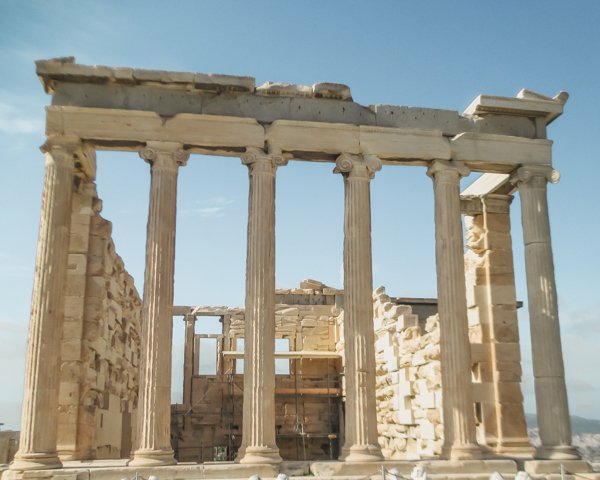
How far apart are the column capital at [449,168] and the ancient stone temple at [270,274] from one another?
0.04 metres

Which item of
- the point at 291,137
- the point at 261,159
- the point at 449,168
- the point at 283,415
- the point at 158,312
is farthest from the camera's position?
the point at 283,415

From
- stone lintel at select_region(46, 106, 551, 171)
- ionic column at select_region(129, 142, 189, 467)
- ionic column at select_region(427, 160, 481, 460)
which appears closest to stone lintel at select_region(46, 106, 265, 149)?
stone lintel at select_region(46, 106, 551, 171)

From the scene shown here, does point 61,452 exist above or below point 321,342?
Answer: below

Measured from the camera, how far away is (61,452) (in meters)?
17.9

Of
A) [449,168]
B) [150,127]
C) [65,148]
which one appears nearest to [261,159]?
[150,127]

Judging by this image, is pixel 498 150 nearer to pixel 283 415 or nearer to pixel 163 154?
pixel 163 154

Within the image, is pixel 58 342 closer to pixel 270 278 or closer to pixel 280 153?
pixel 270 278

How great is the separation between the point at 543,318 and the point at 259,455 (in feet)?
24.6

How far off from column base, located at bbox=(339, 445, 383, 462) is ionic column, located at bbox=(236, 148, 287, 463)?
1.54 m

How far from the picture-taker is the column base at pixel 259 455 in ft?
53.9

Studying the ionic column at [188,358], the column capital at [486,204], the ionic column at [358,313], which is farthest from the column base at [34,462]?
the ionic column at [188,358]

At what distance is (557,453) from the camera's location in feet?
58.1

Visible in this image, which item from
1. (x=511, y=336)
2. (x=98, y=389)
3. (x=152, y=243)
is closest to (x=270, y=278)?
(x=152, y=243)

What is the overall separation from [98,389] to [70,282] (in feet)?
9.34
